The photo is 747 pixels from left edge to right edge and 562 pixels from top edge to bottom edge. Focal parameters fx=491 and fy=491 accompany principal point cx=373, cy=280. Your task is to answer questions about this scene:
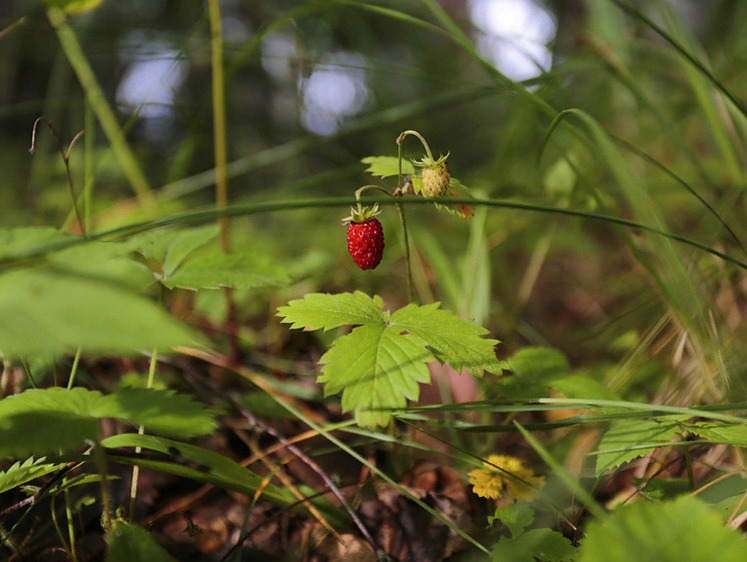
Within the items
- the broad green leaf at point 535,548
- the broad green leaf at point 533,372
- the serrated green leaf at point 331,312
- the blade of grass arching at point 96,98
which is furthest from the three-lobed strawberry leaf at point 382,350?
the blade of grass arching at point 96,98

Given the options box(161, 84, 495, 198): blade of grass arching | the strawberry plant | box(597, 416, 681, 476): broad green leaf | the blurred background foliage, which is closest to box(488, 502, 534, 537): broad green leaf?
the strawberry plant

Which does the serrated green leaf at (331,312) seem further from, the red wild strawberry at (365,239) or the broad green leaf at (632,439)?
the broad green leaf at (632,439)

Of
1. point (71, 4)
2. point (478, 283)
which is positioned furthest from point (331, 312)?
point (71, 4)

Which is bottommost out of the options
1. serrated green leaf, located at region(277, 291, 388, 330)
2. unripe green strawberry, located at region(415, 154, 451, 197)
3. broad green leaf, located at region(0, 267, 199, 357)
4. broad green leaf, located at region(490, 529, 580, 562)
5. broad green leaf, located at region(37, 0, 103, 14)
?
broad green leaf, located at region(490, 529, 580, 562)

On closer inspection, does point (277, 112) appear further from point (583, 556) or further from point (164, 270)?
point (583, 556)

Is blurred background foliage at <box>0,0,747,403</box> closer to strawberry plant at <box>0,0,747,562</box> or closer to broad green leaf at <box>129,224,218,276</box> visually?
strawberry plant at <box>0,0,747,562</box>

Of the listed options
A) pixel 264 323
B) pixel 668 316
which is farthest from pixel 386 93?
pixel 668 316
